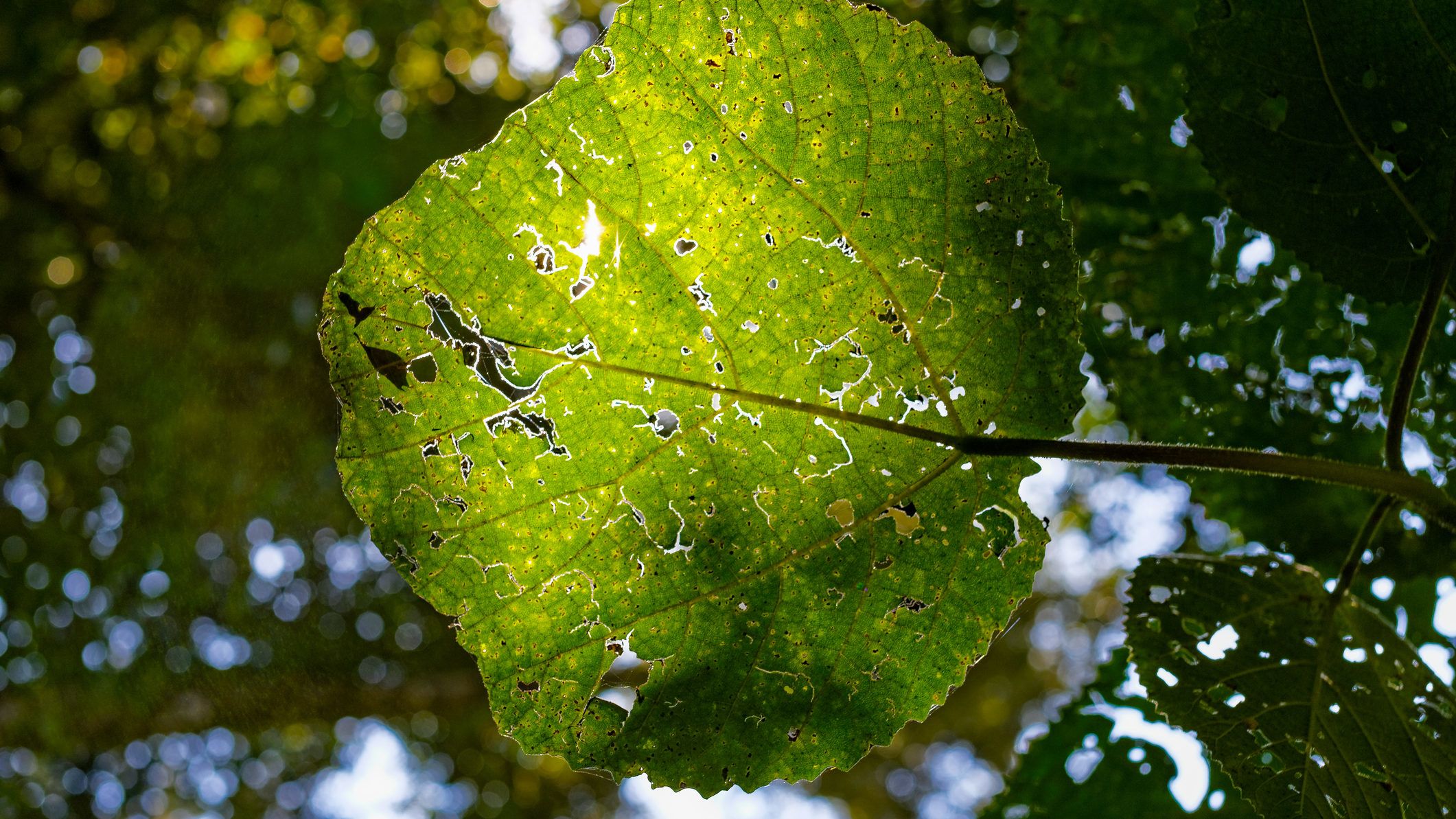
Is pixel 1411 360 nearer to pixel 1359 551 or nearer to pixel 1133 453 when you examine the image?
pixel 1359 551

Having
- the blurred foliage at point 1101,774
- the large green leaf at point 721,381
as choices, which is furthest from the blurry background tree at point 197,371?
the large green leaf at point 721,381

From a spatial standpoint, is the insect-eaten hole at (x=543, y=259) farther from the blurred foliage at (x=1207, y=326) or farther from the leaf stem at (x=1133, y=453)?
the blurred foliage at (x=1207, y=326)

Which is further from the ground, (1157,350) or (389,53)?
(1157,350)

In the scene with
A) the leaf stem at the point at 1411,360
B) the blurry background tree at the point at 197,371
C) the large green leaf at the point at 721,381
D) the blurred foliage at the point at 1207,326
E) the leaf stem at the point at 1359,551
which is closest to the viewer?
the large green leaf at the point at 721,381

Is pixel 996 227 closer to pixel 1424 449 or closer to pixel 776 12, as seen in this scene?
pixel 776 12

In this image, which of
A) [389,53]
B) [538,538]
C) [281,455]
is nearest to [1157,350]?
[538,538]

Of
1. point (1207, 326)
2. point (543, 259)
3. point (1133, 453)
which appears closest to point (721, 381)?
point (543, 259)
